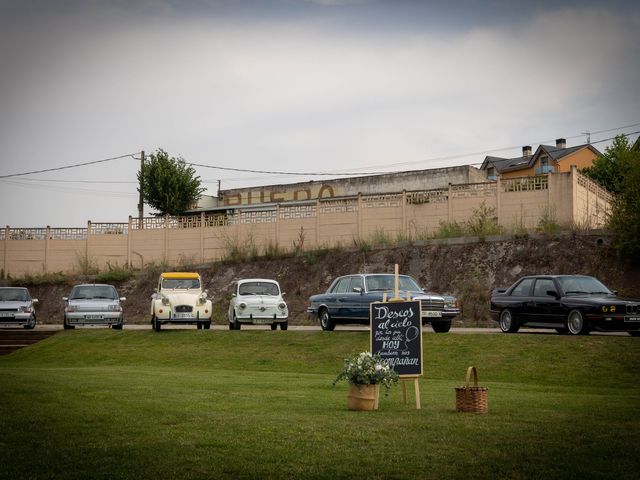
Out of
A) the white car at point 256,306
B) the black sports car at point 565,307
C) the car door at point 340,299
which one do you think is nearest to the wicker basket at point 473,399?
the black sports car at point 565,307

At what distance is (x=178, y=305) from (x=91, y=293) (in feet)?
13.1

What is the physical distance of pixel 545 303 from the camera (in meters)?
23.4

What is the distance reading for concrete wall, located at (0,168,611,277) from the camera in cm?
3784

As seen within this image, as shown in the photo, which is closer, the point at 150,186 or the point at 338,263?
the point at 338,263

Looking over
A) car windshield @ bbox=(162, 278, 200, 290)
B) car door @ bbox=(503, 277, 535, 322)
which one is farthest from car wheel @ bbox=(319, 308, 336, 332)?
car windshield @ bbox=(162, 278, 200, 290)

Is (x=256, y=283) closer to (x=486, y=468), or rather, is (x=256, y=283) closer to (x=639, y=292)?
(x=639, y=292)

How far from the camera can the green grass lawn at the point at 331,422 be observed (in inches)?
348

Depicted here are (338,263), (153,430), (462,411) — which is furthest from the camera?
(338,263)

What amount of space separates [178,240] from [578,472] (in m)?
41.1

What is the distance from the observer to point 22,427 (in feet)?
35.4

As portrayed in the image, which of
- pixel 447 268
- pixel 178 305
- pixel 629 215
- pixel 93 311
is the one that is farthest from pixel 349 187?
pixel 178 305

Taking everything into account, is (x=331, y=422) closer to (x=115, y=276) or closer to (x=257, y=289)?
Result: (x=257, y=289)

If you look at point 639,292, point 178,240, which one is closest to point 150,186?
point 178,240

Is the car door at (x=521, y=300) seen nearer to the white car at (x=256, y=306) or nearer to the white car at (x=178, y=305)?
the white car at (x=256, y=306)
